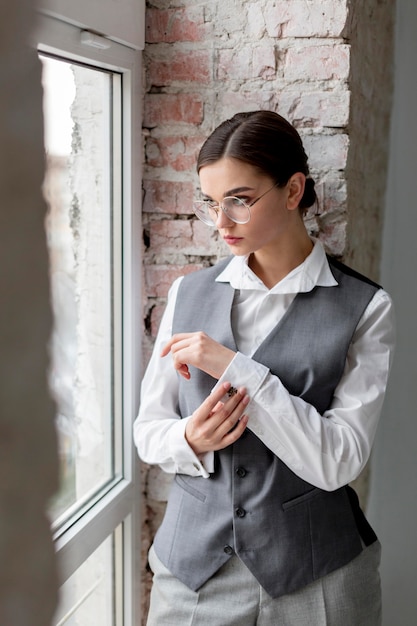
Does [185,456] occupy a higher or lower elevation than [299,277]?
lower

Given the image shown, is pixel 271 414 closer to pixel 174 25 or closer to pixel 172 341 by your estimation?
pixel 172 341

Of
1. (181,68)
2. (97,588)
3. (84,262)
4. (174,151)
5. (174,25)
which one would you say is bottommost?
(97,588)

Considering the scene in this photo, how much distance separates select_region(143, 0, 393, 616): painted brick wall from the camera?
1.95 meters

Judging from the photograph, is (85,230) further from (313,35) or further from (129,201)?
(313,35)

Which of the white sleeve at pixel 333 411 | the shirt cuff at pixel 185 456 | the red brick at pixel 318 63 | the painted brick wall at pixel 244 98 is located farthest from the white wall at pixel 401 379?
the shirt cuff at pixel 185 456

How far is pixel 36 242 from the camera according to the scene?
0.70ft

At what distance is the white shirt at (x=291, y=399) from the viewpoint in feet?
5.44

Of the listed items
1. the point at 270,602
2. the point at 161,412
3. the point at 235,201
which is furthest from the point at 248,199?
the point at 270,602

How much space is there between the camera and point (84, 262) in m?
1.98

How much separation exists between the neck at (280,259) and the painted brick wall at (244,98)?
0.17 metres

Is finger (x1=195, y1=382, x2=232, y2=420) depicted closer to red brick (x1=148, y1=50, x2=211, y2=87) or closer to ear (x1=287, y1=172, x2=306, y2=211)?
ear (x1=287, y1=172, x2=306, y2=211)

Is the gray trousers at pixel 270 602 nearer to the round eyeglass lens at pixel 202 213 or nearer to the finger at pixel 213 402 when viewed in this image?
the finger at pixel 213 402

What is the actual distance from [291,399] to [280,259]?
1.19ft

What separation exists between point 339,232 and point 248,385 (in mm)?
552
